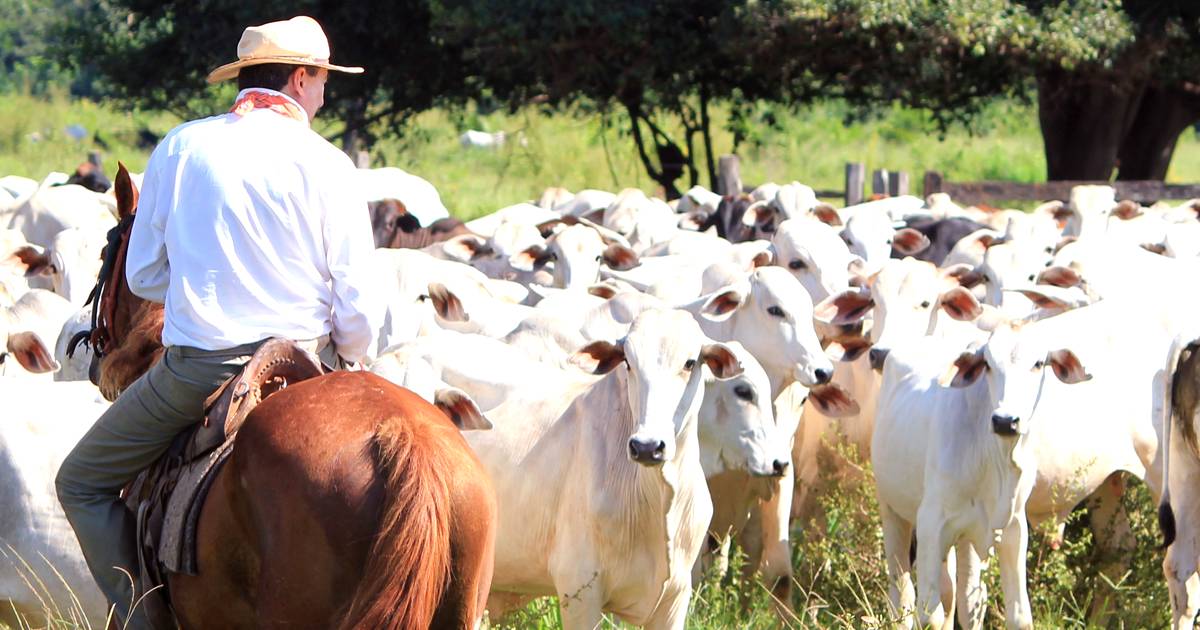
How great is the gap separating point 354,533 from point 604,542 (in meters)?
2.27

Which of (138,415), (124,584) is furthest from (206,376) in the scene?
(124,584)

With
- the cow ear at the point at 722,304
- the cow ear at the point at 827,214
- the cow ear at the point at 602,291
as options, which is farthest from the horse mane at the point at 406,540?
the cow ear at the point at 827,214

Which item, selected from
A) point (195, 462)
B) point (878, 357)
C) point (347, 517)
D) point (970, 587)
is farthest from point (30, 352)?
point (347, 517)

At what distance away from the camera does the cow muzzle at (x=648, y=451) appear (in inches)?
211

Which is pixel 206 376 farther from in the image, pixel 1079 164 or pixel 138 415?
pixel 1079 164

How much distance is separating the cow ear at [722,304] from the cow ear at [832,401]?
1.86 feet

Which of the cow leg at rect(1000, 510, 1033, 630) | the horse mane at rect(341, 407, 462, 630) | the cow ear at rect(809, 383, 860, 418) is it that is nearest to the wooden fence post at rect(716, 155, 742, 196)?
the cow ear at rect(809, 383, 860, 418)

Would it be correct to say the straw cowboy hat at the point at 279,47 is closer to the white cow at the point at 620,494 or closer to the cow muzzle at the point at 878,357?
the white cow at the point at 620,494

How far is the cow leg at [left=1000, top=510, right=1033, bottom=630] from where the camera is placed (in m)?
6.59

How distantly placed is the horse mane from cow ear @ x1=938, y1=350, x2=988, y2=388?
11.7 feet

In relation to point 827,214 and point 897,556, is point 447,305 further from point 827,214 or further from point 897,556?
point 827,214

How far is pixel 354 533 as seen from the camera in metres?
3.64

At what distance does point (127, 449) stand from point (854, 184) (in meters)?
15.3

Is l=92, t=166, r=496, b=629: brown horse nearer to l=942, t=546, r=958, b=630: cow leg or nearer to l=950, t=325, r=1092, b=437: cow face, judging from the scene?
l=950, t=325, r=1092, b=437: cow face
